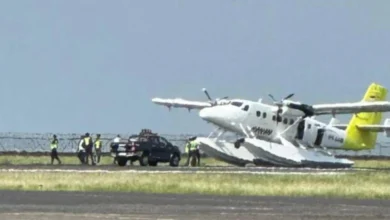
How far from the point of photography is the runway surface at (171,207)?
1831 cm

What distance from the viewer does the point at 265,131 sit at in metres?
57.6

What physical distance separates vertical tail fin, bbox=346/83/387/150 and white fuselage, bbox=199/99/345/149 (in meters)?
2.26

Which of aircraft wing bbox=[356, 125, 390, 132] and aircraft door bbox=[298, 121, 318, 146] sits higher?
aircraft wing bbox=[356, 125, 390, 132]

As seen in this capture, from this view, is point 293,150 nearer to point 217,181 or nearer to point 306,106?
point 306,106

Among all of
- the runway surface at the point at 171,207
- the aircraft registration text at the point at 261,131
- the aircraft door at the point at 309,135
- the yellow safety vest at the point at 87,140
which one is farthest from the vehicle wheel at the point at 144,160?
the runway surface at the point at 171,207

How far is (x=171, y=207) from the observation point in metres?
20.6

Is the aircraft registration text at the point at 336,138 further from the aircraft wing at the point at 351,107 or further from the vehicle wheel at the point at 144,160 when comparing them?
the vehicle wheel at the point at 144,160

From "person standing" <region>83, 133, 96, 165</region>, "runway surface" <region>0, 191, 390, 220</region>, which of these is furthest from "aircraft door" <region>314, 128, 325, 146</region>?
"runway surface" <region>0, 191, 390, 220</region>

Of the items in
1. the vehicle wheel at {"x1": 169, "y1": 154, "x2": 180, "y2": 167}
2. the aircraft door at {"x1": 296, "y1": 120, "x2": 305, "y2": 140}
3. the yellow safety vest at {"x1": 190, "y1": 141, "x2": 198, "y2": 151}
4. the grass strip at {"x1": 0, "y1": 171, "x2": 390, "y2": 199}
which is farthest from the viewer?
the aircraft door at {"x1": 296, "y1": 120, "x2": 305, "y2": 140}

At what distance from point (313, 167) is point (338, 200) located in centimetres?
2959

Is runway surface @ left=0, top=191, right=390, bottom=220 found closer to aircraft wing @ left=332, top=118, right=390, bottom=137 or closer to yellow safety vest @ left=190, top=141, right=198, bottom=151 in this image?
yellow safety vest @ left=190, top=141, right=198, bottom=151

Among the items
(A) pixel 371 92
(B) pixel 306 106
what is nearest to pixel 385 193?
(B) pixel 306 106

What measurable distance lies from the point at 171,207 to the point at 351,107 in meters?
39.1

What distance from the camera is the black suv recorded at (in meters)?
55.1
